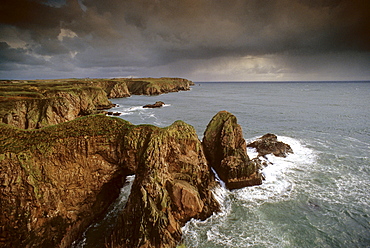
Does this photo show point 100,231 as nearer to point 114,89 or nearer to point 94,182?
point 94,182

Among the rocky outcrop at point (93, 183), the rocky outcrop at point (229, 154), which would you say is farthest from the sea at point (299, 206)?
the rocky outcrop at point (93, 183)

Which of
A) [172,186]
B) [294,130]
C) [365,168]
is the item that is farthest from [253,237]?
[294,130]

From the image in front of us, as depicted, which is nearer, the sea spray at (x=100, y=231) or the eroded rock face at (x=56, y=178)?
the eroded rock face at (x=56, y=178)

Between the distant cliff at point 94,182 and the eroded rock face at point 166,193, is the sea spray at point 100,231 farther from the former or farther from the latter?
the eroded rock face at point 166,193

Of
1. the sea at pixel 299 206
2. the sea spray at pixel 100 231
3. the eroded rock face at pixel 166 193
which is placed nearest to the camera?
the eroded rock face at pixel 166 193

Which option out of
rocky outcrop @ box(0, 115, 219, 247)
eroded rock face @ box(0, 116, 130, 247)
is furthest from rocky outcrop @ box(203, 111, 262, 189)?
eroded rock face @ box(0, 116, 130, 247)

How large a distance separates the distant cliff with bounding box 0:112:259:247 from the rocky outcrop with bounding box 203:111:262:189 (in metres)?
4.88

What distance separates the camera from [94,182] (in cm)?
1578

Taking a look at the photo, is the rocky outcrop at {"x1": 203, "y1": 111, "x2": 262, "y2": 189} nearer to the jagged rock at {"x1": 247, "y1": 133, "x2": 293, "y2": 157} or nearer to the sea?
the sea

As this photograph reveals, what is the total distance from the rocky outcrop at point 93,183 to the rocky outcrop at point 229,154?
524 centimetres

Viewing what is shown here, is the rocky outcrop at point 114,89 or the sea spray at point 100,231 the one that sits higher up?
the rocky outcrop at point 114,89

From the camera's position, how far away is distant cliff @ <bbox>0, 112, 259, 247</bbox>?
42.0ft

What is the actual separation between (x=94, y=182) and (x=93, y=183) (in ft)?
0.34

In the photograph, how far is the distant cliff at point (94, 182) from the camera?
42.0ft
